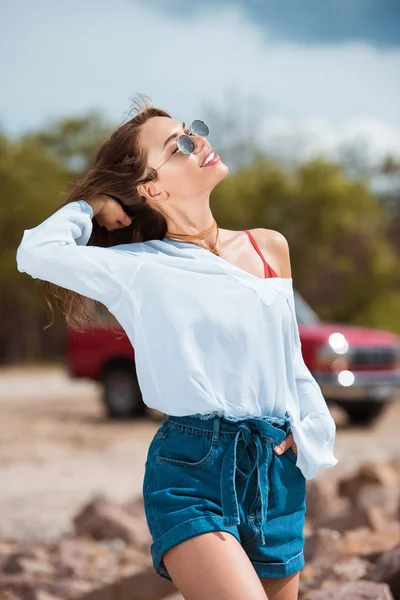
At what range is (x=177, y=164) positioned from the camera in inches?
98.0

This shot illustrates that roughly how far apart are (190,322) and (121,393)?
10211 millimetres

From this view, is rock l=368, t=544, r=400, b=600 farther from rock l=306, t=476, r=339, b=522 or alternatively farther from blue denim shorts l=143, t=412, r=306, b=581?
rock l=306, t=476, r=339, b=522

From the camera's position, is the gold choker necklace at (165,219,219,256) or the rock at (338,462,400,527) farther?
the rock at (338,462,400,527)

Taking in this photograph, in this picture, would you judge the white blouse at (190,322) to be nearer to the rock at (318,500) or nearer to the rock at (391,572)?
the rock at (391,572)

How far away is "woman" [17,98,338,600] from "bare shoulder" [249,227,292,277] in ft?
0.19

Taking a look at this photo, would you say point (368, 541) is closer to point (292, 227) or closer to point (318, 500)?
point (318, 500)

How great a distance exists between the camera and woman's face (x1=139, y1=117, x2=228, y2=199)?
2475 millimetres

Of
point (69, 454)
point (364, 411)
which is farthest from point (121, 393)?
point (364, 411)

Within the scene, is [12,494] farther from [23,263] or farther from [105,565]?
[23,263]

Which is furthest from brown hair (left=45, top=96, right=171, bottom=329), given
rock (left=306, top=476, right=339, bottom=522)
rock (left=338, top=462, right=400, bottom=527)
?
rock (left=306, top=476, right=339, bottom=522)

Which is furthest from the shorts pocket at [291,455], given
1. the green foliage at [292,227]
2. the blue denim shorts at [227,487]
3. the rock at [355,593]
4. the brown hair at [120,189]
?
the green foliage at [292,227]

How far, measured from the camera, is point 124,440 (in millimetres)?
10781

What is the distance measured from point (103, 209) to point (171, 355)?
0.45 meters

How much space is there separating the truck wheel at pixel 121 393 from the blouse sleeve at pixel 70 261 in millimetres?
9921
